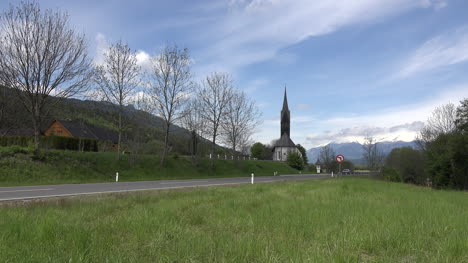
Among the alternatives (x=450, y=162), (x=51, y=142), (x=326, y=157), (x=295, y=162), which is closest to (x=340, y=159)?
(x=450, y=162)

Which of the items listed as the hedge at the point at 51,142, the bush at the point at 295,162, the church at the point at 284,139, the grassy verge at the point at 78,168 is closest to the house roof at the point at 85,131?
the hedge at the point at 51,142

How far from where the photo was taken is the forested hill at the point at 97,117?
975 inches

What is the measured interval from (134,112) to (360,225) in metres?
26.6

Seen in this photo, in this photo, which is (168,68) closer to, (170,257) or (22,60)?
(22,60)

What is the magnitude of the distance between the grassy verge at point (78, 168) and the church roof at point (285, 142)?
86.6 m

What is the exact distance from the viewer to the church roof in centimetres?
11994

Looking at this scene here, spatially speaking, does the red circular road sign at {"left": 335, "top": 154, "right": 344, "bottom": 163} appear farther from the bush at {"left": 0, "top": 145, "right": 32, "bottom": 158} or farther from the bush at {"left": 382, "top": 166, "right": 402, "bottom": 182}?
the bush at {"left": 0, "top": 145, "right": 32, "bottom": 158}

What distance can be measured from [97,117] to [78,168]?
5.33 meters

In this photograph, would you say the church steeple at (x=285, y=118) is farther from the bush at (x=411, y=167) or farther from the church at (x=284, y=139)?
the bush at (x=411, y=167)

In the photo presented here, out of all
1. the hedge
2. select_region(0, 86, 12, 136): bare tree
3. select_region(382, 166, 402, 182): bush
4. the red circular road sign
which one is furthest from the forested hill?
select_region(382, 166, 402, 182): bush

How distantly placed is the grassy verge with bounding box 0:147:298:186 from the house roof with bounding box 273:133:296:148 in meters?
86.6

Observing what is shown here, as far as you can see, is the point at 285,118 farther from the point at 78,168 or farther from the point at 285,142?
the point at 78,168

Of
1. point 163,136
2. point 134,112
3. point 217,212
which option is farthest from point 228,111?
point 217,212

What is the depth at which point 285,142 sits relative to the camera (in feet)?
396
